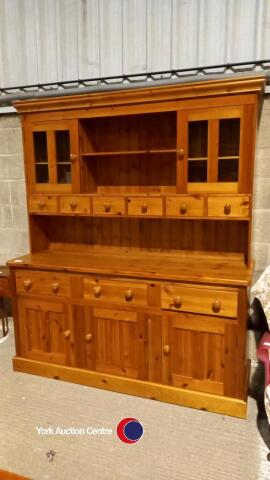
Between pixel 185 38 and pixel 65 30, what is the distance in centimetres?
89

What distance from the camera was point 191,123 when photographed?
208 cm

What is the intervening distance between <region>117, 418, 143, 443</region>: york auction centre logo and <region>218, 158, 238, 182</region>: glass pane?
1452 millimetres

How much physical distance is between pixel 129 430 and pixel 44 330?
34.1 inches

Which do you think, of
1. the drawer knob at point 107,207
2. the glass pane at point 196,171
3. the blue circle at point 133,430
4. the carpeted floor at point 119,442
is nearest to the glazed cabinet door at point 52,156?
the drawer knob at point 107,207

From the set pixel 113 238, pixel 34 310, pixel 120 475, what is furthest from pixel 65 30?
pixel 120 475

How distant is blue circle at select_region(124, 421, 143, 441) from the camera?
188cm

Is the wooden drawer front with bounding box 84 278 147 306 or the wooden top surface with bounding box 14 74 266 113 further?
the wooden drawer front with bounding box 84 278 147 306

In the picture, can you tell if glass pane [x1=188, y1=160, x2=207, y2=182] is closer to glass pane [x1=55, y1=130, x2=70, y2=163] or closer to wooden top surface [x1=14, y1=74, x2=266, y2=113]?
wooden top surface [x1=14, y1=74, x2=266, y2=113]

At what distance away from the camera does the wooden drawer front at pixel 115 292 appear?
213cm

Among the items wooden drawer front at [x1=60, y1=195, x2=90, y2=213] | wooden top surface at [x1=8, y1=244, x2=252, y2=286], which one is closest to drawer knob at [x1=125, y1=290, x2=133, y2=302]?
wooden top surface at [x1=8, y1=244, x2=252, y2=286]

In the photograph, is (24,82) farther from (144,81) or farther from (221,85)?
(221,85)

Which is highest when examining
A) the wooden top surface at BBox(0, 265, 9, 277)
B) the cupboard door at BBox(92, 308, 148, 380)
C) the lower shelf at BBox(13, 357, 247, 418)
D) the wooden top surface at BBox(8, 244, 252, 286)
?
the wooden top surface at BBox(8, 244, 252, 286)

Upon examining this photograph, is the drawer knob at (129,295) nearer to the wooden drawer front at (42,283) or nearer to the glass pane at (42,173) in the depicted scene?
the wooden drawer front at (42,283)

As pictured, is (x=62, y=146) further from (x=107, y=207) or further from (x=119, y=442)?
(x=119, y=442)
